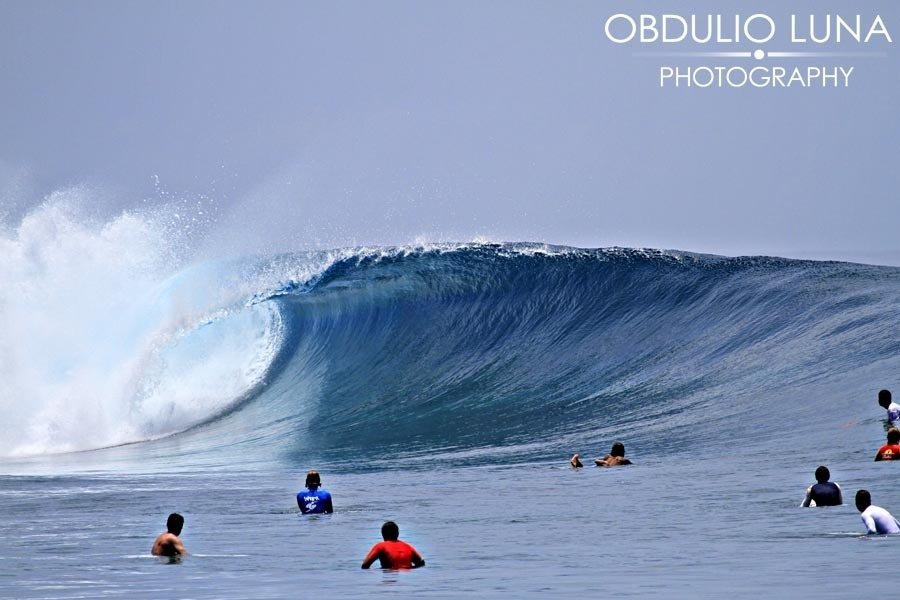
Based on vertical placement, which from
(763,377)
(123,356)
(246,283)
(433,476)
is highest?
(246,283)

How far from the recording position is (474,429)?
19.8m

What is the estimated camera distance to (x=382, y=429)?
20.9m

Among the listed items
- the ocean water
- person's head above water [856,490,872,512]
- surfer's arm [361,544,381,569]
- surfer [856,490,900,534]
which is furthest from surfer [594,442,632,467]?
surfer's arm [361,544,381,569]

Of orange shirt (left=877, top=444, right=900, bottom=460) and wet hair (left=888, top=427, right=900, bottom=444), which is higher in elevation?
wet hair (left=888, top=427, right=900, bottom=444)

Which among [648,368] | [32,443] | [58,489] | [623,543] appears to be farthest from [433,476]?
[32,443]

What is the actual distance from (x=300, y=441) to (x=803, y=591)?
532 inches

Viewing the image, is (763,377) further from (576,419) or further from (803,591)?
(803,591)

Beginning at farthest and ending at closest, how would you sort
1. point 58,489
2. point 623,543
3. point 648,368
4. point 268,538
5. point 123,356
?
point 123,356 < point 648,368 < point 58,489 < point 268,538 < point 623,543

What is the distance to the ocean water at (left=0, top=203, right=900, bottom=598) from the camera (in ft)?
30.5

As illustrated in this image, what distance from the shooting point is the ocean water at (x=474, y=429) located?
366 inches

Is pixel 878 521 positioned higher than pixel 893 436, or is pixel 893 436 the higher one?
pixel 893 436

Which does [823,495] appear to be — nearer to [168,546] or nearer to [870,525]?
[870,525]

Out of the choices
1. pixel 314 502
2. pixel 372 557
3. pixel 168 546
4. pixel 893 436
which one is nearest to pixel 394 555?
pixel 372 557

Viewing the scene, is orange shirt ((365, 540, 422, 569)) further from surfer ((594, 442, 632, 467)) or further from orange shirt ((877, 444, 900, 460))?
surfer ((594, 442, 632, 467))
